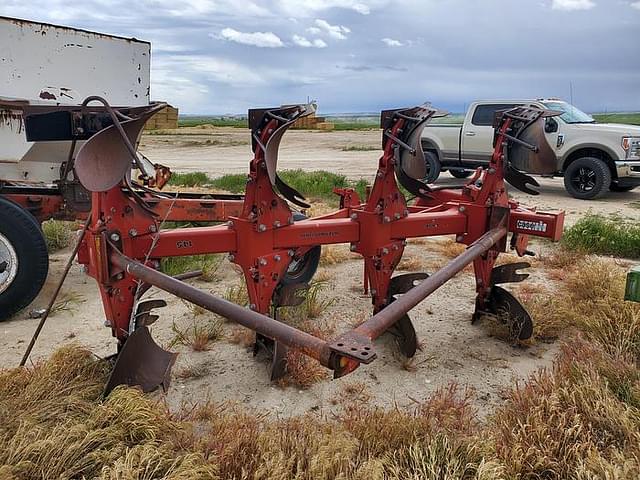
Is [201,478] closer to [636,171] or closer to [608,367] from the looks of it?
[608,367]

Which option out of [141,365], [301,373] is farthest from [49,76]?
[301,373]

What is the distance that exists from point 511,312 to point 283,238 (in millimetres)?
1909

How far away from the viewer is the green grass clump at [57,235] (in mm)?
7199

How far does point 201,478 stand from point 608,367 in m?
2.38

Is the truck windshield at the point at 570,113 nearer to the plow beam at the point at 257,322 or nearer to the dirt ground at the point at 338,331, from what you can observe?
the dirt ground at the point at 338,331

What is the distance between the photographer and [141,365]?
3.46m

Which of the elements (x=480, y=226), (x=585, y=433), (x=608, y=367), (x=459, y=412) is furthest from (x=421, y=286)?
(x=480, y=226)

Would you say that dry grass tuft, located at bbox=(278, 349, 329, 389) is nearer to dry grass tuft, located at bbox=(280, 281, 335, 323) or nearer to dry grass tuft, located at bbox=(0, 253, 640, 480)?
dry grass tuft, located at bbox=(0, 253, 640, 480)

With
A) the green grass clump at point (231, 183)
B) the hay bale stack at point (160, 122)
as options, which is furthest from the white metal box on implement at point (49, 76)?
the green grass clump at point (231, 183)

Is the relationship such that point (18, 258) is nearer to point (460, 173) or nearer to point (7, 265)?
point (7, 265)

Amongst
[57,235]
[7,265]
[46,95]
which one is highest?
[46,95]

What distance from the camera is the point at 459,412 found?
3.18 meters

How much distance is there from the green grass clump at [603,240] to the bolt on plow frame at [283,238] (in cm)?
265

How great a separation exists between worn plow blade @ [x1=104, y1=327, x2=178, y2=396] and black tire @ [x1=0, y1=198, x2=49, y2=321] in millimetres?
1808
